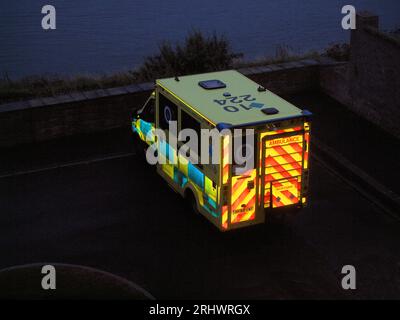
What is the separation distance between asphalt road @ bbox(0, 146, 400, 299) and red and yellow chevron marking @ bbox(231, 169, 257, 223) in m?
0.61

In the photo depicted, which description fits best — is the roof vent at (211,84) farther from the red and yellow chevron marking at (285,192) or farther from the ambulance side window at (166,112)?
the red and yellow chevron marking at (285,192)

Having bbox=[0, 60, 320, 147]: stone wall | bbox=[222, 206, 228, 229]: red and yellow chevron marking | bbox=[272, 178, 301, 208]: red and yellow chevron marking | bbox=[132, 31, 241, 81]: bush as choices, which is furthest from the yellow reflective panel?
bbox=[132, 31, 241, 81]: bush

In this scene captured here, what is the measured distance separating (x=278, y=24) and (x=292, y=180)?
1179 inches

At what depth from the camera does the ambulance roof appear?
40.9 feet

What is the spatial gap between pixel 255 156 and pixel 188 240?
195 cm

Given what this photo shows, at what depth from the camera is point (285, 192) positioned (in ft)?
42.4

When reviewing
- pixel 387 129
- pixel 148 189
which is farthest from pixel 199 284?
pixel 387 129

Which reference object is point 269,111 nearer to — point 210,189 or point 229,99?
point 229,99

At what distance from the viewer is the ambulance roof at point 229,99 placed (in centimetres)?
1246

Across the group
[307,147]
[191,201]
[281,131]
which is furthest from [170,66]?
[281,131]

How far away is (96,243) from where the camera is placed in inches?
518
